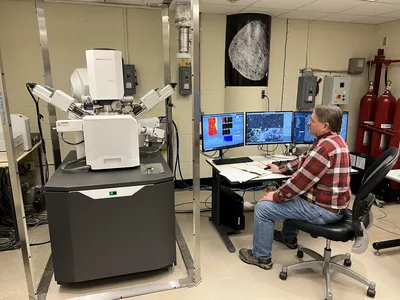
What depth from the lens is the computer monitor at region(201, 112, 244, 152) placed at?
2.62 meters

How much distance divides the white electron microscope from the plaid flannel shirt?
1171 mm

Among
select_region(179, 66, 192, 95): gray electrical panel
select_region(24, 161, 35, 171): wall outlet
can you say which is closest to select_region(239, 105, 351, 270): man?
select_region(179, 66, 192, 95): gray electrical panel

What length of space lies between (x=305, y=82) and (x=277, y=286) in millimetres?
2701

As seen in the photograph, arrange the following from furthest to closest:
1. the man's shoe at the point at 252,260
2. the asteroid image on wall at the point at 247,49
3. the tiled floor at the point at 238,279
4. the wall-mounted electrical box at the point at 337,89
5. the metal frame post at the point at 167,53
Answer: the wall-mounted electrical box at the point at 337,89 → the asteroid image on wall at the point at 247,49 → the metal frame post at the point at 167,53 → the man's shoe at the point at 252,260 → the tiled floor at the point at 238,279

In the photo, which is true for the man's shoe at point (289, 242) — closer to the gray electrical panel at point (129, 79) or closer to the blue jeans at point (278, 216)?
the blue jeans at point (278, 216)

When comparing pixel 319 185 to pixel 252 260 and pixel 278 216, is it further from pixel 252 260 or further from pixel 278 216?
pixel 252 260

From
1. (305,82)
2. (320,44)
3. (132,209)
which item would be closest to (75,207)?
(132,209)

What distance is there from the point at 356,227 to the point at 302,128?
1.24 metres

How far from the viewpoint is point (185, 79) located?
357 centimetres

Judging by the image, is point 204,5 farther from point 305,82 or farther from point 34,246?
point 34,246

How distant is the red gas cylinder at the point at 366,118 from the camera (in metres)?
4.05

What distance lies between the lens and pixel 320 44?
13.3 ft

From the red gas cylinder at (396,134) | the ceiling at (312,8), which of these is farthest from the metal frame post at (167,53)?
the red gas cylinder at (396,134)

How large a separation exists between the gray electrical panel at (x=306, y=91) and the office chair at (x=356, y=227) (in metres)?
2.10
